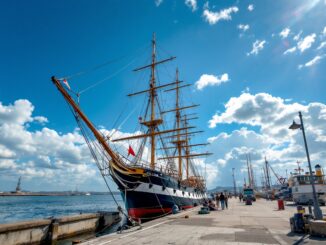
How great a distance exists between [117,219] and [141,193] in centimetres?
533

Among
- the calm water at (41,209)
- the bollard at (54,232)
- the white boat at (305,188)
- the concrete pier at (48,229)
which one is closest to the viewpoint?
the concrete pier at (48,229)

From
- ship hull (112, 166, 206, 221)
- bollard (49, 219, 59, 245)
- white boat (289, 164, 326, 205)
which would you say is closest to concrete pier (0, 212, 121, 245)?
bollard (49, 219, 59, 245)

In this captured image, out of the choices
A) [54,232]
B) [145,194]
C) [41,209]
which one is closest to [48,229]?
[54,232]

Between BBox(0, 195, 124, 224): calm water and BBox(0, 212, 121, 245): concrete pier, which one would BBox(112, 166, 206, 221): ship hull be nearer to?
BBox(0, 212, 121, 245): concrete pier

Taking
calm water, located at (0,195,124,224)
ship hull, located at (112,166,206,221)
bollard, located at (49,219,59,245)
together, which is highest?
ship hull, located at (112,166,206,221)

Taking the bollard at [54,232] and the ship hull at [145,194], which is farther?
the ship hull at [145,194]

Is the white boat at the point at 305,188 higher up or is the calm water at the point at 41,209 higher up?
the white boat at the point at 305,188

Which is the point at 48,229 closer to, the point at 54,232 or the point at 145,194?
the point at 54,232

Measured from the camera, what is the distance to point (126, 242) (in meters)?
8.16

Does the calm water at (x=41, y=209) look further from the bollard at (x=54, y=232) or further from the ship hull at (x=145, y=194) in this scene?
the bollard at (x=54, y=232)

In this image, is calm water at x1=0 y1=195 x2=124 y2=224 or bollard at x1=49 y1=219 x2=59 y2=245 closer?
bollard at x1=49 y1=219 x2=59 y2=245

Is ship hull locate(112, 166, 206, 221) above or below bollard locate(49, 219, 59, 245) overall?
above

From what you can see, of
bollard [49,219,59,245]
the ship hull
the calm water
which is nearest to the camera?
bollard [49,219,59,245]

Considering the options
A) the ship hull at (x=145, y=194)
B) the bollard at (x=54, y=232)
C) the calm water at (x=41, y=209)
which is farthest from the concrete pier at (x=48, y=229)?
the calm water at (x=41, y=209)
